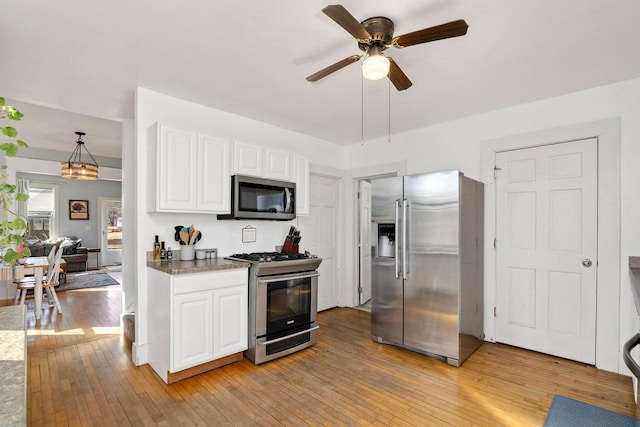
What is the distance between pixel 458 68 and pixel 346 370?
2.70 meters

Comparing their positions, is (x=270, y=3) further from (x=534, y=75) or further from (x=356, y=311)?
(x=356, y=311)

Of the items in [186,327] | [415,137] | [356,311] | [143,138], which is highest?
[415,137]

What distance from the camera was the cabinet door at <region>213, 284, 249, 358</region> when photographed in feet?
9.18

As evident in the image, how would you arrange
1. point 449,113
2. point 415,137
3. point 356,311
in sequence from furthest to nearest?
point 356,311
point 415,137
point 449,113

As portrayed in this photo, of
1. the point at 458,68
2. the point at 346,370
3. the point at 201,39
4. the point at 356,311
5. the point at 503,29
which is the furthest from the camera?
A: the point at 356,311

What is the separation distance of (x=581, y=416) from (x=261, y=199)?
3107 mm

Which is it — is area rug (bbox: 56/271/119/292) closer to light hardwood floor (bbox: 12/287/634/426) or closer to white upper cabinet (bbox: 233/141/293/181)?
light hardwood floor (bbox: 12/287/634/426)

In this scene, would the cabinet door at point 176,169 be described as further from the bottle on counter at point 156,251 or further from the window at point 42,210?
the window at point 42,210

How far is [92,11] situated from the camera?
192 cm

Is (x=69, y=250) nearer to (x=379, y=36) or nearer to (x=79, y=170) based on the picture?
(x=79, y=170)

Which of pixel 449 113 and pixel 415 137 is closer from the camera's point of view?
pixel 449 113

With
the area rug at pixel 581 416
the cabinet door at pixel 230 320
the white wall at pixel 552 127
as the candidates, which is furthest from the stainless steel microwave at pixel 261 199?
the area rug at pixel 581 416

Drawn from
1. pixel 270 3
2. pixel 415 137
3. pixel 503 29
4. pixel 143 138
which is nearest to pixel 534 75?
pixel 503 29

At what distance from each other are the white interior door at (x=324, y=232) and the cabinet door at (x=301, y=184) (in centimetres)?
51
